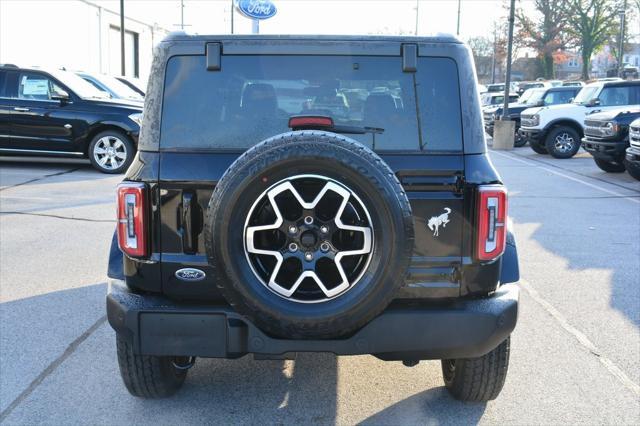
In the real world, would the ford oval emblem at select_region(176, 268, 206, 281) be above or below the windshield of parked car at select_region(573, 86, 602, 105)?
below

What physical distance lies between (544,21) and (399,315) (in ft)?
208

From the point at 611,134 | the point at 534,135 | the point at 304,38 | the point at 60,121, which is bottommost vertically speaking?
the point at 534,135

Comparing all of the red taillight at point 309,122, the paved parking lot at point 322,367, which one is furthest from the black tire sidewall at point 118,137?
the red taillight at point 309,122

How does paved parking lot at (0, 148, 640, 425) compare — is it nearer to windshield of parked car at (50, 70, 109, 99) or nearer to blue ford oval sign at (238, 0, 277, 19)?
windshield of parked car at (50, 70, 109, 99)

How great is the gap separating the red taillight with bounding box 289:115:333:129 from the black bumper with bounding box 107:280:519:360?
0.89 metres

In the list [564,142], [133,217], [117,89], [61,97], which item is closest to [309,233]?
[133,217]

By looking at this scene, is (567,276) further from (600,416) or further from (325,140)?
(325,140)

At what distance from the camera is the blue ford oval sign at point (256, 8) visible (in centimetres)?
1789

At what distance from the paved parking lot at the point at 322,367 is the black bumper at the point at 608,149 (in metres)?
6.62

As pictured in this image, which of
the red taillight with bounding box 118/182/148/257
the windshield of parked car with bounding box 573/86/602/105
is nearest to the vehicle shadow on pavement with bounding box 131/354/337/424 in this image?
the red taillight with bounding box 118/182/148/257

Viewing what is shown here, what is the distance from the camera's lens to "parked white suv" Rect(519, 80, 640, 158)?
17625 millimetres

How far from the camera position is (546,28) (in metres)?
61.6

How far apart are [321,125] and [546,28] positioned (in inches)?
2497

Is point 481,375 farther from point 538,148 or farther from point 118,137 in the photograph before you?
point 538,148
